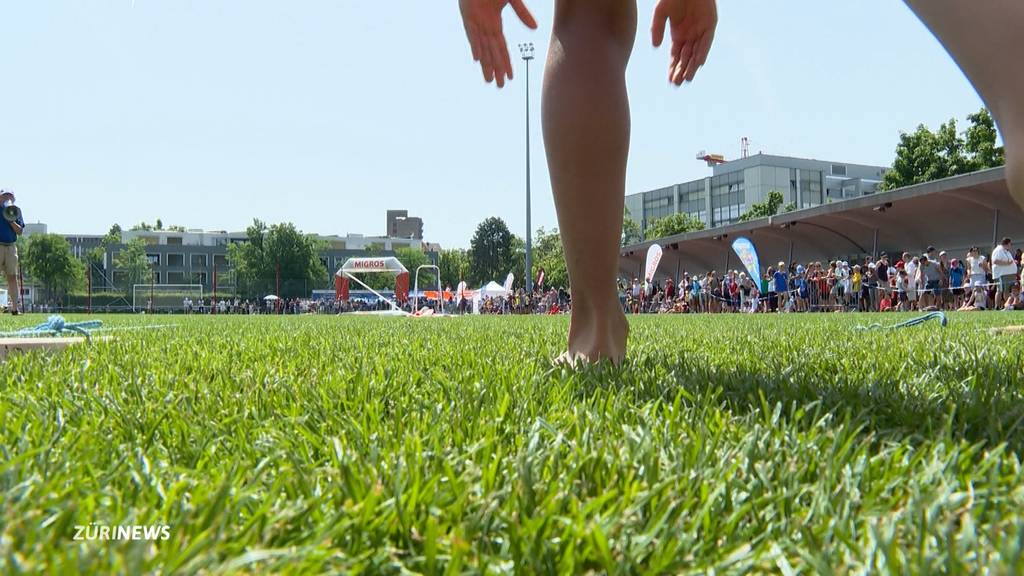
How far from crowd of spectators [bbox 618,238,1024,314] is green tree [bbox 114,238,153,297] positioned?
65431mm

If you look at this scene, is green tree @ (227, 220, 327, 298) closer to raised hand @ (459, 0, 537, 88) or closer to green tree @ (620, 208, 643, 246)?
green tree @ (620, 208, 643, 246)

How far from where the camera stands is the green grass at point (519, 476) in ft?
2.06

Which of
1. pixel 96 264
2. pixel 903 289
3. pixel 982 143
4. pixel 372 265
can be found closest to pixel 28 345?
pixel 903 289

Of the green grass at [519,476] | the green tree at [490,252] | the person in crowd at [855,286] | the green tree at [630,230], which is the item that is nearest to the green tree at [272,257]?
the green tree at [490,252]

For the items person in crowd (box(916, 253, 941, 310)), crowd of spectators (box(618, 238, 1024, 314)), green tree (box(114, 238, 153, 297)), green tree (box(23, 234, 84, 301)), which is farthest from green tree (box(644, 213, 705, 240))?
green tree (box(23, 234, 84, 301))

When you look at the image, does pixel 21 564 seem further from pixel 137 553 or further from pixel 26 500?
pixel 26 500

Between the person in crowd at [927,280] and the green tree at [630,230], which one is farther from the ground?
the green tree at [630,230]

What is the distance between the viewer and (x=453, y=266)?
104 meters

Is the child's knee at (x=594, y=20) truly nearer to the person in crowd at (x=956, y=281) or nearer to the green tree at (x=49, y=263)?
the person in crowd at (x=956, y=281)

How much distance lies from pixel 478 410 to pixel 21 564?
804 millimetres

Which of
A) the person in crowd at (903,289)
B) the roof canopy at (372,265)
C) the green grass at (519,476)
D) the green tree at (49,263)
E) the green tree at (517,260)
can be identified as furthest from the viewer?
the green tree at (517,260)

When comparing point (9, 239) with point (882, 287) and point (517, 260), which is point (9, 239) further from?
point (517, 260)

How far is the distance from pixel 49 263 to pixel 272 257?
2062cm

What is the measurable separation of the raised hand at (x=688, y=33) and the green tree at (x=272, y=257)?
264 ft
